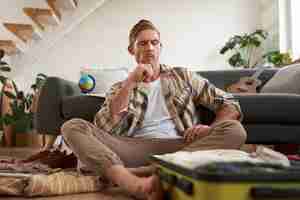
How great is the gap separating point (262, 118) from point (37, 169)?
1.12m

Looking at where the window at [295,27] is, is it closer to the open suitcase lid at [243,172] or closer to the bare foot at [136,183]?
the bare foot at [136,183]

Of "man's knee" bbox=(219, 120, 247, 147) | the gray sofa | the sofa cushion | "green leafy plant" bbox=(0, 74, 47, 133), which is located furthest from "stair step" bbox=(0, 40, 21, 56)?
"man's knee" bbox=(219, 120, 247, 147)

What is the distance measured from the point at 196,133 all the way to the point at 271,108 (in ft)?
2.50

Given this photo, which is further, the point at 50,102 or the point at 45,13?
the point at 45,13

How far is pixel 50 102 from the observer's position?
255cm

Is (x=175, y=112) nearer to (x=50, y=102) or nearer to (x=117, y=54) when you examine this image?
(x=50, y=102)

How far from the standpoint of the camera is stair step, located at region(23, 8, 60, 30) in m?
3.85

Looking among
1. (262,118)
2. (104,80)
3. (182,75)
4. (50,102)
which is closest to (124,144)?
(182,75)

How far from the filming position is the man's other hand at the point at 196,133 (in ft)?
5.05

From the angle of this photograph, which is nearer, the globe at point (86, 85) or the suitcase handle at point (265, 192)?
the suitcase handle at point (265, 192)

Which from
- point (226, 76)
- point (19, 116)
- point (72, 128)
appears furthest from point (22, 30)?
point (72, 128)

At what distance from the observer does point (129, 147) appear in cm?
162

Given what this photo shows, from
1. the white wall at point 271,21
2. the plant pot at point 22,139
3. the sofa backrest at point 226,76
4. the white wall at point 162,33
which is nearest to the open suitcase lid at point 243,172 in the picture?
the sofa backrest at point 226,76

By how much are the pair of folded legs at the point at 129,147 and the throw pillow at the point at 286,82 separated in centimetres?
94
